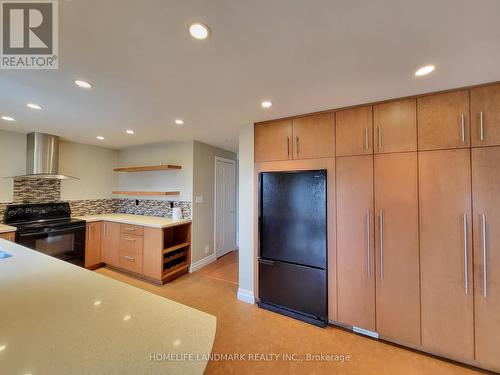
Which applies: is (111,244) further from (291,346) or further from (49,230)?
(291,346)

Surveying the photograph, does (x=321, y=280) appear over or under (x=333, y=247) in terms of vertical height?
under

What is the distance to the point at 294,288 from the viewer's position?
2209mm

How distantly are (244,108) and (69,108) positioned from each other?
184cm

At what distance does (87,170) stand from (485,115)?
545 cm

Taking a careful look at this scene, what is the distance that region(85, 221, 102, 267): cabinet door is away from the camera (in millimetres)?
3309

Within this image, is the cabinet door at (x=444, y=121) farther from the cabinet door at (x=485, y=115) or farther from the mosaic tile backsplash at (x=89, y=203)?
the mosaic tile backsplash at (x=89, y=203)

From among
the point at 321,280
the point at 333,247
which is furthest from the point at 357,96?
the point at 321,280

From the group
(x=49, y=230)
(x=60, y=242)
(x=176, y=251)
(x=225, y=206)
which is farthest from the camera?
(x=225, y=206)

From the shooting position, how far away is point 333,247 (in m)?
2.06

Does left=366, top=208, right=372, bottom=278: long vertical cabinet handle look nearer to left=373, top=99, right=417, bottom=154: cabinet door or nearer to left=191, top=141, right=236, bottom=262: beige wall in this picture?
left=373, top=99, right=417, bottom=154: cabinet door

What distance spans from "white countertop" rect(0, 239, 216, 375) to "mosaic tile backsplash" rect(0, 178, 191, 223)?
7.97ft

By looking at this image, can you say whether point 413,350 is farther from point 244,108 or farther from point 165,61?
point 165,61

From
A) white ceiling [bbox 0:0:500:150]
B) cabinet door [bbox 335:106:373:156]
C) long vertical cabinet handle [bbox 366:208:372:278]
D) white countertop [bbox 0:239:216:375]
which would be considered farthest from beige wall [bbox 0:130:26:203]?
long vertical cabinet handle [bbox 366:208:372:278]

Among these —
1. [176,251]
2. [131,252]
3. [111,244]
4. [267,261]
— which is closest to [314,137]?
[267,261]
